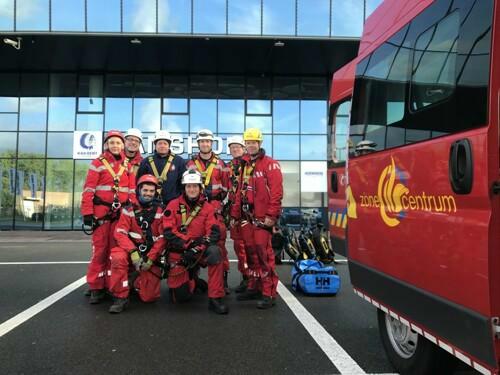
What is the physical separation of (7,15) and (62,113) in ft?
15.2

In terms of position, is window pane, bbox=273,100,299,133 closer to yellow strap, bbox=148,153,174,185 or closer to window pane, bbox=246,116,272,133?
window pane, bbox=246,116,272,133

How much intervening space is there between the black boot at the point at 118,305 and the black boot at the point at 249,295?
1.46 meters

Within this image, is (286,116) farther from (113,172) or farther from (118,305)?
(118,305)

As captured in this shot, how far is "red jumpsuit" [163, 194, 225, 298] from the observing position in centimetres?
554

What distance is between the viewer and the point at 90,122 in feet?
65.0

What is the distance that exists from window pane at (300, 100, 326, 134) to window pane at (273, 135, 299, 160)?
0.58m

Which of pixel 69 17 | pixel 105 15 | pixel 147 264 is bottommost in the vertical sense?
pixel 147 264

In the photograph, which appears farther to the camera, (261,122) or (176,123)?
(261,122)

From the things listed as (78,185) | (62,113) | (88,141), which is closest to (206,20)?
(88,141)

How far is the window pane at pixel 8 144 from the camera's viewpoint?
19.8m

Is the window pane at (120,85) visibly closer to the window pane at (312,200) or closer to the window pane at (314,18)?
the window pane at (314,18)

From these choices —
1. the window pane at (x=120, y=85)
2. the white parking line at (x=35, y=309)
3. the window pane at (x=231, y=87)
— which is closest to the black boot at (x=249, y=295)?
the white parking line at (x=35, y=309)

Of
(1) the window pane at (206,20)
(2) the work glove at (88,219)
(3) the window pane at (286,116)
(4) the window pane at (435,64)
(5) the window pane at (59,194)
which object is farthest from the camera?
(3) the window pane at (286,116)

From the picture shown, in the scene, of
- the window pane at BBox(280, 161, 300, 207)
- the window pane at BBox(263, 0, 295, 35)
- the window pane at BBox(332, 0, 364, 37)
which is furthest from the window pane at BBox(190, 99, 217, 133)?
the window pane at BBox(332, 0, 364, 37)
